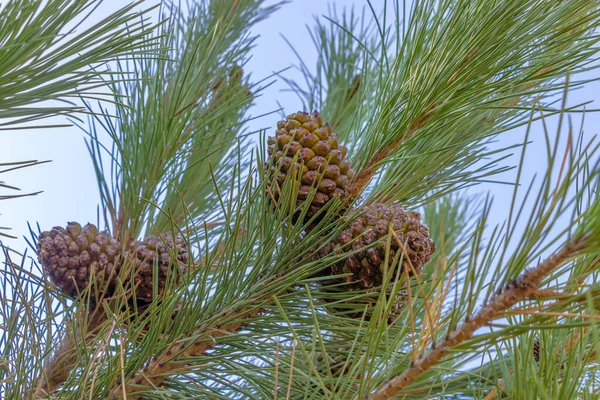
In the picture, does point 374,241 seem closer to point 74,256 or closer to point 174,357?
point 174,357

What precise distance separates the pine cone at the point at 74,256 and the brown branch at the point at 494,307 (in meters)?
0.44

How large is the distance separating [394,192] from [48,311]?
431mm

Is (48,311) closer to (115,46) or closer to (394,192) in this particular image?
(115,46)

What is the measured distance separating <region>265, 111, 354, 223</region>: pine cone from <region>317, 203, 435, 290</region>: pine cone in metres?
0.04

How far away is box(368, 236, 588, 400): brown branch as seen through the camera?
457mm

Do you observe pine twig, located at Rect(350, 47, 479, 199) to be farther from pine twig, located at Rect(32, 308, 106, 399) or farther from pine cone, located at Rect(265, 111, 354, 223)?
pine twig, located at Rect(32, 308, 106, 399)

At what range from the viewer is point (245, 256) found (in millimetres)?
736

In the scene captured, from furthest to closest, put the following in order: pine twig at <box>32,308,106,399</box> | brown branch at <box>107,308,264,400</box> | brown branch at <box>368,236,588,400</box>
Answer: pine twig at <box>32,308,106,399</box>, brown branch at <box>107,308,264,400</box>, brown branch at <box>368,236,588,400</box>

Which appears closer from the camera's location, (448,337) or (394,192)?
(448,337)

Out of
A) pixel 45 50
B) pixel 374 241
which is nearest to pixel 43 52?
pixel 45 50

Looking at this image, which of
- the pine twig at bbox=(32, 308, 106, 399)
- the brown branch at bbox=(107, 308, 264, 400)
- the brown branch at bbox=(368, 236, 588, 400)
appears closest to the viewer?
the brown branch at bbox=(368, 236, 588, 400)

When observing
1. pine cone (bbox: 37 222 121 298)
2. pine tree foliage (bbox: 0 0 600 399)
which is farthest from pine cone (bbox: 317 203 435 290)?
pine cone (bbox: 37 222 121 298)

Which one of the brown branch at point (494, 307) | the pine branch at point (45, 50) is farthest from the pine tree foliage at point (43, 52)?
the brown branch at point (494, 307)

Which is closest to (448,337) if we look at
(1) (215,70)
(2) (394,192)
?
(2) (394,192)
